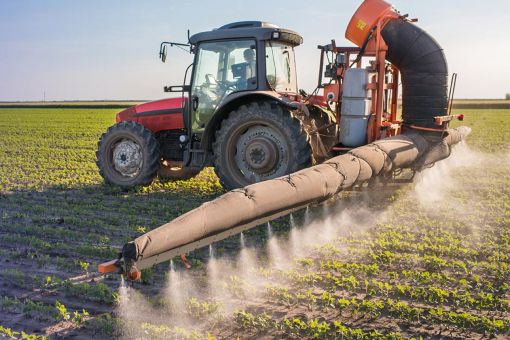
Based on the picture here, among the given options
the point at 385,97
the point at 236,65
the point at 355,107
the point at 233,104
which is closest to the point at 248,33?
the point at 236,65

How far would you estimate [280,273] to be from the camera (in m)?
4.81

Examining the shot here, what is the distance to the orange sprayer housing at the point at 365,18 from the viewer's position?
820 centimetres

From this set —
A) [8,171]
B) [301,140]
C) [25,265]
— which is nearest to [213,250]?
[25,265]

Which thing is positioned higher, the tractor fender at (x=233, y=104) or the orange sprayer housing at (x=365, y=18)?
the orange sprayer housing at (x=365, y=18)

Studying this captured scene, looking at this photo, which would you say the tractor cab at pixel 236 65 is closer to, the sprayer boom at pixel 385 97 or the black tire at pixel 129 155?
the sprayer boom at pixel 385 97

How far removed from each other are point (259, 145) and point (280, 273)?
2927mm

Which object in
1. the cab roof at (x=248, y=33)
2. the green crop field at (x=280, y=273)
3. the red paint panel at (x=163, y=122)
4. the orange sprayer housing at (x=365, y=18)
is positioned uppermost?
the orange sprayer housing at (x=365, y=18)

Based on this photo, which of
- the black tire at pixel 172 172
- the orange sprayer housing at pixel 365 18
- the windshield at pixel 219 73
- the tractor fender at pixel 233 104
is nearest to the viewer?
the tractor fender at pixel 233 104

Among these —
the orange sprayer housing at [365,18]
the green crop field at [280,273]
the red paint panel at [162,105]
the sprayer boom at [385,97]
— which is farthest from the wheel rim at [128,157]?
the orange sprayer housing at [365,18]

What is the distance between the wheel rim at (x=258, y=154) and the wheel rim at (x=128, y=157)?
196cm

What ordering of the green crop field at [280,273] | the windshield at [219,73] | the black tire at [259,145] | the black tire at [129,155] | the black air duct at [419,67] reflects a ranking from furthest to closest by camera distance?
the black tire at [129,155] → the black air duct at [419,67] → the windshield at [219,73] → the black tire at [259,145] → the green crop field at [280,273]

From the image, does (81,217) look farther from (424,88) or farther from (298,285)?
(424,88)

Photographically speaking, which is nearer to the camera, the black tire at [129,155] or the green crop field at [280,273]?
Result: the green crop field at [280,273]

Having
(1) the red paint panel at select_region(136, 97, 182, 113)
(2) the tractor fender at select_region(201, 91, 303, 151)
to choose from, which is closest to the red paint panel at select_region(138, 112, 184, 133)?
(1) the red paint panel at select_region(136, 97, 182, 113)
